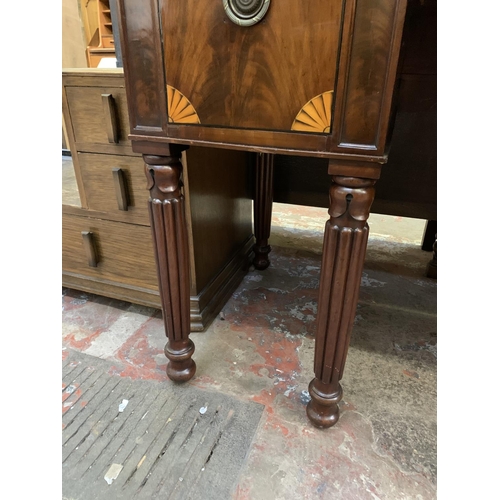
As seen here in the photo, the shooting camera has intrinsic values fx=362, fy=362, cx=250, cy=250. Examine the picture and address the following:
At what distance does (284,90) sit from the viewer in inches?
23.3

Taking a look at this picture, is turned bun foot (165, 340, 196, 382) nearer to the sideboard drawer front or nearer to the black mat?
the black mat

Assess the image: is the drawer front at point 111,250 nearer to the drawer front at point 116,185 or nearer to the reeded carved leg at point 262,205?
the drawer front at point 116,185

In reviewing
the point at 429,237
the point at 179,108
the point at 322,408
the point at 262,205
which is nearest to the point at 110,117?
the point at 179,108

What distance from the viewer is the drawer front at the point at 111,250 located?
1168 millimetres

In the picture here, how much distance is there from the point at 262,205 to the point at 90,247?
0.67 meters

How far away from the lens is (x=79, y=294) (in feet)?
4.66

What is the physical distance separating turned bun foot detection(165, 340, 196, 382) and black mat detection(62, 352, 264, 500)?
0.04 meters

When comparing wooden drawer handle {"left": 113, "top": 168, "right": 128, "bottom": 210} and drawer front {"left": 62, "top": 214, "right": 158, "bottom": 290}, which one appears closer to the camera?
wooden drawer handle {"left": 113, "top": 168, "right": 128, "bottom": 210}

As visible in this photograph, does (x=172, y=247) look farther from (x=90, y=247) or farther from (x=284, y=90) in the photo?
(x=90, y=247)

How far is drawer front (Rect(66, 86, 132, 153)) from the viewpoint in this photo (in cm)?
99

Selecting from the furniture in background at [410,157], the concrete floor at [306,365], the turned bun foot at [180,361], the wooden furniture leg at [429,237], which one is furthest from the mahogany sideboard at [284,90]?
the wooden furniture leg at [429,237]

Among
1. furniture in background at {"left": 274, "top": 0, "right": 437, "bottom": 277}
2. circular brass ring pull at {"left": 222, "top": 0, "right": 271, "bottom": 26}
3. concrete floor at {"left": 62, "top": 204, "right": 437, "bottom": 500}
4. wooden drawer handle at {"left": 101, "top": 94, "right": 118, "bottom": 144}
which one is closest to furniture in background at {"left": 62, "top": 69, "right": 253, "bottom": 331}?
wooden drawer handle at {"left": 101, "top": 94, "right": 118, "bottom": 144}

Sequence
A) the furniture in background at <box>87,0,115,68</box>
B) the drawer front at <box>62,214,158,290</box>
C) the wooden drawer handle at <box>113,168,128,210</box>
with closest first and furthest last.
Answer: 1. the wooden drawer handle at <box>113,168,128,210</box>
2. the drawer front at <box>62,214,158,290</box>
3. the furniture in background at <box>87,0,115,68</box>

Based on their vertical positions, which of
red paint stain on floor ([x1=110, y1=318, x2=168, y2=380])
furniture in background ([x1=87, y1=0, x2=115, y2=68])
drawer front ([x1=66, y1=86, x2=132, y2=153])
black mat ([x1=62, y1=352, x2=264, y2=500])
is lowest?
red paint stain on floor ([x1=110, y1=318, x2=168, y2=380])
